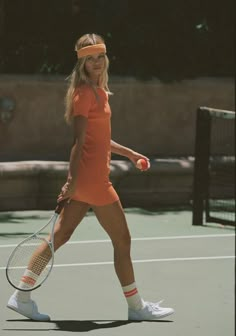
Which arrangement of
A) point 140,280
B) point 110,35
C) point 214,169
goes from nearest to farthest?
point 140,280, point 214,169, point 110,35

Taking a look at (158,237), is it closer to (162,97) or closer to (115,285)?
(115,285)

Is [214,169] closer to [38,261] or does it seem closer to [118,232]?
[118,232]

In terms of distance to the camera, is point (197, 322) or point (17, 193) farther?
point (17, 193)

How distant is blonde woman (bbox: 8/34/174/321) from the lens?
321 inches

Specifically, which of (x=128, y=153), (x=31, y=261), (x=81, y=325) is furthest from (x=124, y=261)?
(x=128, y=153)

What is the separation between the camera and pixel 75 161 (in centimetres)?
814

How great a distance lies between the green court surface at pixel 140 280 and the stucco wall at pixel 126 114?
250 cm

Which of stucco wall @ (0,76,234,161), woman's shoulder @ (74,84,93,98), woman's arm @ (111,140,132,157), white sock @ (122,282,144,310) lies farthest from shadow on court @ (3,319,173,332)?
stucco wall @ (0,76,234,161)

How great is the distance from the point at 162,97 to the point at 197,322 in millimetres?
9970

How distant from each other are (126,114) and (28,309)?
9.63 meters

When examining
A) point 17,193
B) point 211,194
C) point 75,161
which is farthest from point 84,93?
point 211,194

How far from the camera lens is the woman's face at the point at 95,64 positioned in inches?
324

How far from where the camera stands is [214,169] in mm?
16703

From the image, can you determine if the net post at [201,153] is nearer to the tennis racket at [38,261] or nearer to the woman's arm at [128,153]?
the woman's arm at [128,153]
